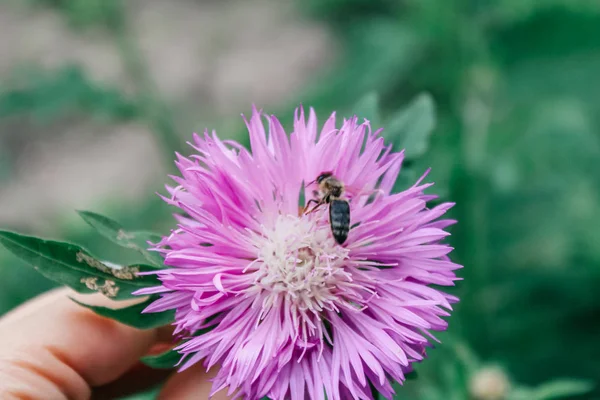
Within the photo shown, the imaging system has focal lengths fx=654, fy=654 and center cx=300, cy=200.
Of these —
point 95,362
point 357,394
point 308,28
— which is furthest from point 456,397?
point 308,28

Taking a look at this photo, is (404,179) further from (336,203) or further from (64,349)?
(64,349)

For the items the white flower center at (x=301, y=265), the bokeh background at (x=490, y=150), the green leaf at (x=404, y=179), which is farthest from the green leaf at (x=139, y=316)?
the bokeh background at (x=490, y=150)

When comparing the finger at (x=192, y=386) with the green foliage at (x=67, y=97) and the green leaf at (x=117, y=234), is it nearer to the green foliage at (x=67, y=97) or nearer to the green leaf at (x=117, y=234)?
the green leaf at (x=117, y=234)

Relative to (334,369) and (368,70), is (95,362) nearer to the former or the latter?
(334,369)

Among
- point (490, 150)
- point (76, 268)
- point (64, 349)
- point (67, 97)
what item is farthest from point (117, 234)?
point (490, 150)

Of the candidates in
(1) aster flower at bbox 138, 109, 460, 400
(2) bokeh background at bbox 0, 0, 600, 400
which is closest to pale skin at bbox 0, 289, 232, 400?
(1) aster flower at bbox 138, 109, 460, 400
